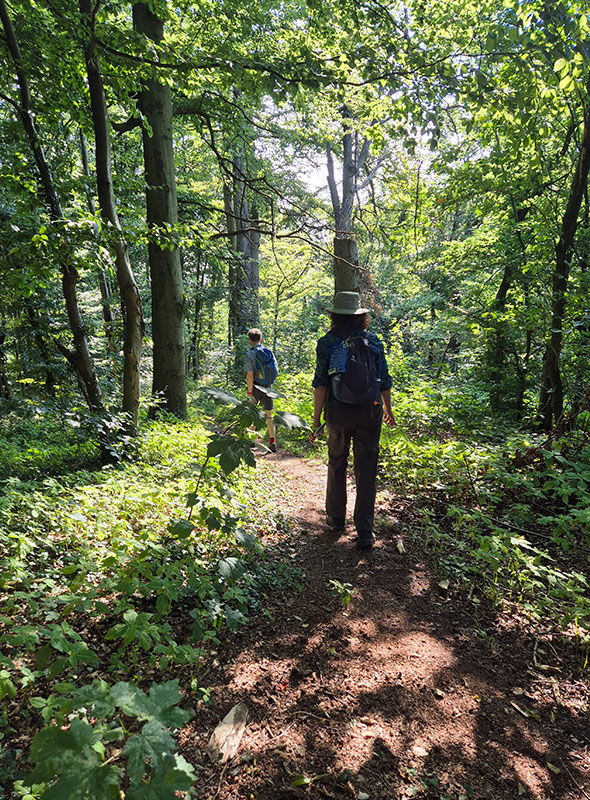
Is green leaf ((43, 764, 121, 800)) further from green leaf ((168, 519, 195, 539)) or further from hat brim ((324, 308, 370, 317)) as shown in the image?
hat brim ((324, 308, 370, 317))

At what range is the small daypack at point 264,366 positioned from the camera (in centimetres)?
734

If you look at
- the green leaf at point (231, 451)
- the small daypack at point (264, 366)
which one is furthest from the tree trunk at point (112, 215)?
the green leaf at point (231, 451)

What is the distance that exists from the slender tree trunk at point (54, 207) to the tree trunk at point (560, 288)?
606 cm

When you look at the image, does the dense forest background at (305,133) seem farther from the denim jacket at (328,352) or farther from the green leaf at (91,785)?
the green leaf at (91,785)

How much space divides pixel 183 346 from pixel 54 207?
3283 mm

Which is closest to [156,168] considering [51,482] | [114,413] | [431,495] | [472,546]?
[114,413]

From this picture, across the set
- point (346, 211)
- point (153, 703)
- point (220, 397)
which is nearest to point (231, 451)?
point (220, 397)

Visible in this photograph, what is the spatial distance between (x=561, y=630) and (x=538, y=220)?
274 inches

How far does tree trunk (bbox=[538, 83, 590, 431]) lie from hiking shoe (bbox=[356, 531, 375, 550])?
3.42m

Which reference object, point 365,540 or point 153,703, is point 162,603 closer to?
point 153,703

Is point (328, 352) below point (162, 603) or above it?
above

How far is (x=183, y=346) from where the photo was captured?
7836 millimetres

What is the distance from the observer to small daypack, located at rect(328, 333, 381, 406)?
A: 381cm

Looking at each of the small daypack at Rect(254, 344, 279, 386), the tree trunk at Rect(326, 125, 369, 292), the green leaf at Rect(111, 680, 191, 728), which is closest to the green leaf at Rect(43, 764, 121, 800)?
the green leaf at Rect(111, 680, 191, 728)
